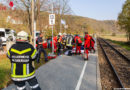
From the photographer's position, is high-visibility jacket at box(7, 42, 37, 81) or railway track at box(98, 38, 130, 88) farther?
railway track at box(98, 38, 130, 88)

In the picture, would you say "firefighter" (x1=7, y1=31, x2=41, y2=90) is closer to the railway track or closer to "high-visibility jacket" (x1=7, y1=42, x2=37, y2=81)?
"high-visibility jacket" (x1=7, y1=42, x2=37, y2=81)

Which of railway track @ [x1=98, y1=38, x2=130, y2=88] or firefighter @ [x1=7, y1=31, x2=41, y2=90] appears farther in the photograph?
railway track @ [x1=98, y1=38, x2=130, y2=88]

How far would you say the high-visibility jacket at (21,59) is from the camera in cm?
266

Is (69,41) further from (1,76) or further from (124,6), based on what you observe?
(124,6)

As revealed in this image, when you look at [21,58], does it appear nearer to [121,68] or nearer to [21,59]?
[21,59]

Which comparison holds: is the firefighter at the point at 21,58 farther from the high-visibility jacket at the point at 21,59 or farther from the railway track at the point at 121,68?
the railway track at the point at 121,68

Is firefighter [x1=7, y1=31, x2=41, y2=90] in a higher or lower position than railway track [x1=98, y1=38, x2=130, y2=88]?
higher

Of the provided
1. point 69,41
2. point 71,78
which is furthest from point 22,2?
point 71,78

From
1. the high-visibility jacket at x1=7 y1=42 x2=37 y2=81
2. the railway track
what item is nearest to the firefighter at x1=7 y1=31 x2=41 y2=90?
the high-visibility jacket at x1=7 y1=42 x2=37 y2=81

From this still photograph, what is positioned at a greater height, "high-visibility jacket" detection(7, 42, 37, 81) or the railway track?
"high-visibility jacket" detection(7, 42, 37, 81)

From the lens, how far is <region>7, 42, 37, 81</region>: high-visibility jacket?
8.72 feet

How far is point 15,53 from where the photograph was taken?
2662 millimetres

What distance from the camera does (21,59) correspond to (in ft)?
8.75

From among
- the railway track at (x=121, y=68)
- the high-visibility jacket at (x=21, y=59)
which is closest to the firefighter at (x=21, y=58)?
the high-visibility jacket at (x=21, y=59)
